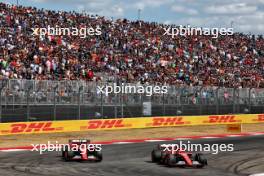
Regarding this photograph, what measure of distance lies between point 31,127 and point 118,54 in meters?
16.4

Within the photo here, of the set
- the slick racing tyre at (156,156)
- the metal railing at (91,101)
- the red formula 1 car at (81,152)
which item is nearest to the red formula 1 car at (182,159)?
the slick racing tyre at (156,156)

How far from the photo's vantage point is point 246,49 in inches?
2162

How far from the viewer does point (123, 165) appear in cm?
1509

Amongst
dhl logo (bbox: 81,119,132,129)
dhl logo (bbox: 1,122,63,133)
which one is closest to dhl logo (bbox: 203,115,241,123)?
dhl logo (bbox: 81,119,132,129)

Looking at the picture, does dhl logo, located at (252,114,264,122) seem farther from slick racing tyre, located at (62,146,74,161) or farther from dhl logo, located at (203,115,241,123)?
slick racing tyre, located at (62,146,74,161)

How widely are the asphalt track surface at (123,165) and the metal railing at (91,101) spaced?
21.6ft

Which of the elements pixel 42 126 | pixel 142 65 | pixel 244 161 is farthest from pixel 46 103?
pixel 142 65

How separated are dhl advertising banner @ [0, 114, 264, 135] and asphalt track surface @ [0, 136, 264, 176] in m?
5.73

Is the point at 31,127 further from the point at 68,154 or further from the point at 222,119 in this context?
the point at 222,119

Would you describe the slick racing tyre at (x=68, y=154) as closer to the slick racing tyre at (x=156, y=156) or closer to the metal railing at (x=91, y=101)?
the slick racing tyre at (x=156, y=156)

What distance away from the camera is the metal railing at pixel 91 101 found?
82.9ft

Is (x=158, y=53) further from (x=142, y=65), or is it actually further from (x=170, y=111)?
(x=170, y=111)

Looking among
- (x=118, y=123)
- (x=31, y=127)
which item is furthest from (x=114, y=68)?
(x=31, y=127)

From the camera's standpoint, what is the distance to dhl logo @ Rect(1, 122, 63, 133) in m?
24.2
